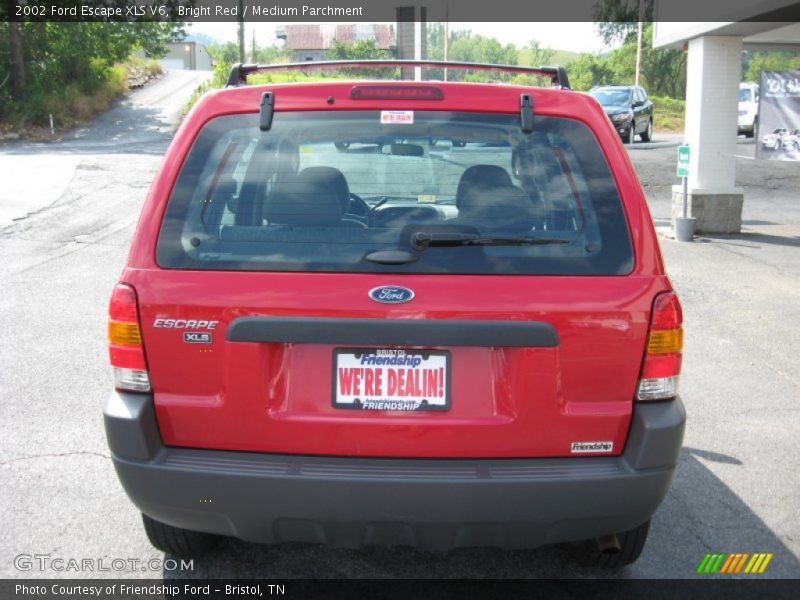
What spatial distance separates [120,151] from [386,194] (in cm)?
2290

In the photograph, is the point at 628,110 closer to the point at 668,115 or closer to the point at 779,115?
the point at 668,115

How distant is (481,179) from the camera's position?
298 cm

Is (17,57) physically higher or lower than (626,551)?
higher


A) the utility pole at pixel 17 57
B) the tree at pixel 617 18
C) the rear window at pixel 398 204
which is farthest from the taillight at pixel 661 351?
the tree at pixel 617 18

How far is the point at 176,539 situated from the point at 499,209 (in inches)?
71.9

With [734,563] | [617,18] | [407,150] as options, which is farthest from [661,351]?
[617,18]

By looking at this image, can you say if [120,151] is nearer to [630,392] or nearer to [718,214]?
[718,214]

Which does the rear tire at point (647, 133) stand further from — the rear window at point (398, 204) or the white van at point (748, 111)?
the rear window at point (398, 204)

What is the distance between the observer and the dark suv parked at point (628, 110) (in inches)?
1054

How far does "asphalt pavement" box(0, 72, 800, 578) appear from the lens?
3.54 meters

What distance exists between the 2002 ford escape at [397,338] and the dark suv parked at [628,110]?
24512mm

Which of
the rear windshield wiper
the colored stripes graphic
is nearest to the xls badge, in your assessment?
the rear windshield wiper

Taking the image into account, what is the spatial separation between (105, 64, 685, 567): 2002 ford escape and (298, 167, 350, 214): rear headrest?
43mm

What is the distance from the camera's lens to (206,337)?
278 centimetres
